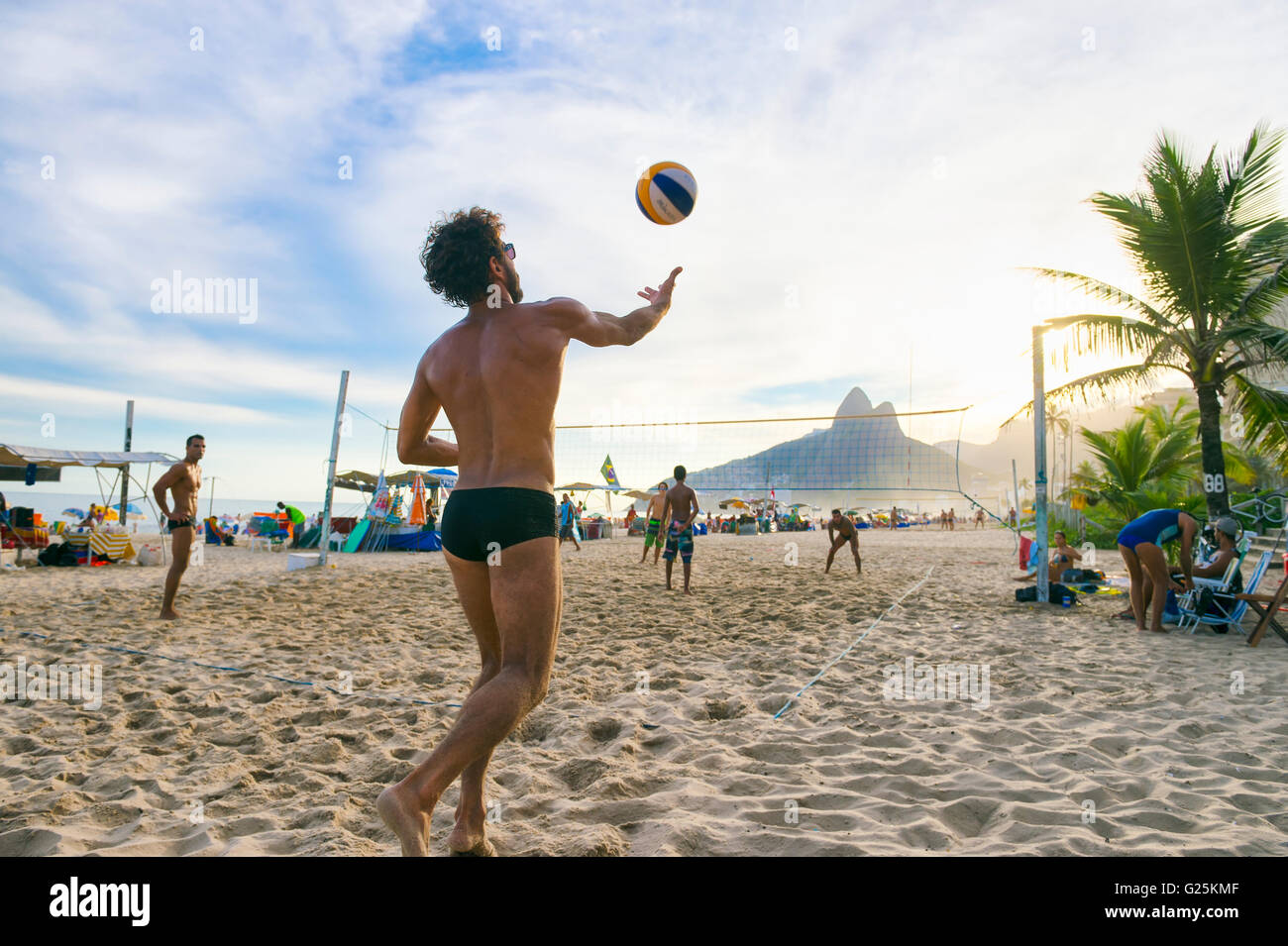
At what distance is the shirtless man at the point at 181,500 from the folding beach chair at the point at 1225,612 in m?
8.16

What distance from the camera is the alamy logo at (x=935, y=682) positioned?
10.8 ft

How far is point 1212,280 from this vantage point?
24.0 ft

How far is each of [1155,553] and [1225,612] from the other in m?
0.74

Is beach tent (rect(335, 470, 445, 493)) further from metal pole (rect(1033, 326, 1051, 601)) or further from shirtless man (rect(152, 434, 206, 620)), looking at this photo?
metal pole (rect(1033, 326, 1051, 601))

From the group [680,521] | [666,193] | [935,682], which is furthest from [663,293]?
[680,521]

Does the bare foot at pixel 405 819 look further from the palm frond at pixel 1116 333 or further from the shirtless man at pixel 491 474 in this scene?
the palm frond at pixel 1116 333

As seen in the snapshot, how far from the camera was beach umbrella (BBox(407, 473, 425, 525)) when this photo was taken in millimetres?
15792

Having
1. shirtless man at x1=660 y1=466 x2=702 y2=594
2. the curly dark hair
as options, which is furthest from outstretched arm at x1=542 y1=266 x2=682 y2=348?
shirtless man at x1=660 y1=466 x2=702 y2=594

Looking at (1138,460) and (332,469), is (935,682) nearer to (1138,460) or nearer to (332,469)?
(332,469)

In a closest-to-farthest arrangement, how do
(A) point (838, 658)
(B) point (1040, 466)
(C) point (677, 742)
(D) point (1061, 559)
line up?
1. (C) point (677, 742)
2. (A) point (838, 658)
3. (B) point (1040, 466)
4. (D) point (1061, 559)

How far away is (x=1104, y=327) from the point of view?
7.93m

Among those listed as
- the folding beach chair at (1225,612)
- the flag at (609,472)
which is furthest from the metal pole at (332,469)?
the flag at (609,472)

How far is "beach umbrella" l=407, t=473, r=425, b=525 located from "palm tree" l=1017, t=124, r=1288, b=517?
1317 cm

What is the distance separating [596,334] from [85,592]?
7975 mm
